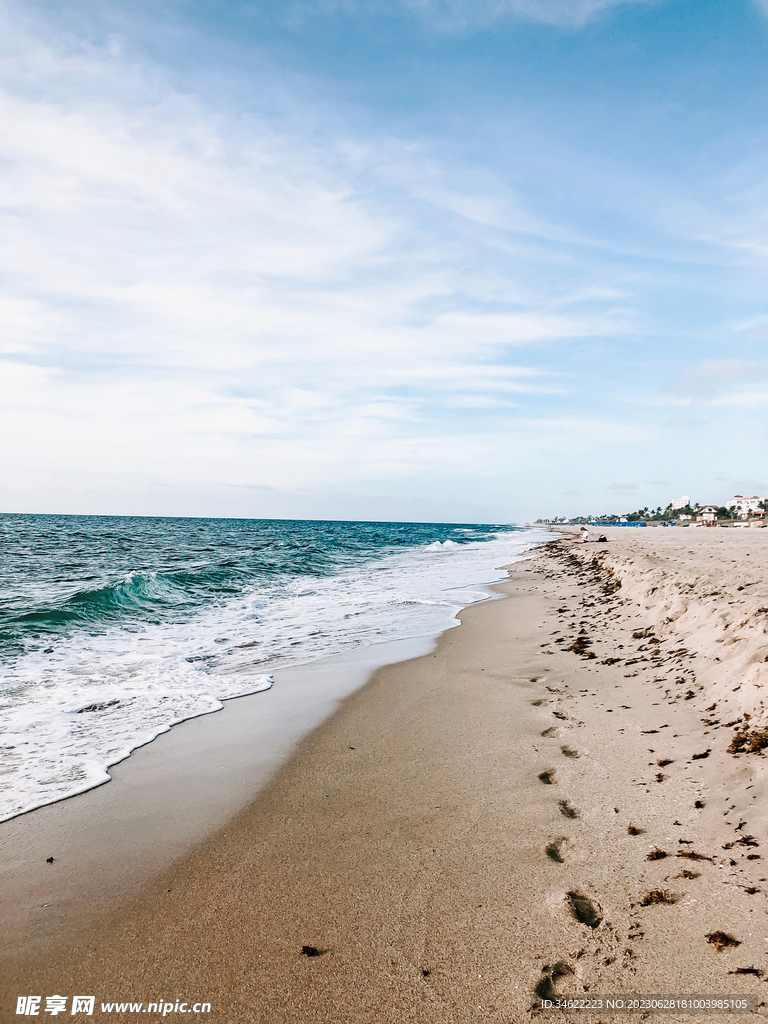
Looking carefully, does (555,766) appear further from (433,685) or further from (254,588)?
(254,588)

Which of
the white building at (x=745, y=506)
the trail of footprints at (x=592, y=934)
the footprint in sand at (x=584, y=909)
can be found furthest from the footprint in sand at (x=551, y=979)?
the white building at (x=745, y=506)

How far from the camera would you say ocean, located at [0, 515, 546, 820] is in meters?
5.22

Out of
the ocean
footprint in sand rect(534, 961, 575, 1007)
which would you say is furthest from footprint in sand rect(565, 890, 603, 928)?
the ocean

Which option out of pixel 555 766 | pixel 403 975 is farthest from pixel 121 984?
pixel 555 766

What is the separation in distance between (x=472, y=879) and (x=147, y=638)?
357 inches

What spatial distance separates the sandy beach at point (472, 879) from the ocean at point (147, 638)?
1.15m

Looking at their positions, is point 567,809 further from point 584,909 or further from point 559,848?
point 584,909

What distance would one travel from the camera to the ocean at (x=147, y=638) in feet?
17.1

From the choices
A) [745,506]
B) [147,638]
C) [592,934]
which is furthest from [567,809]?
[745,506]

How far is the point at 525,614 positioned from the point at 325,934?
380 inches

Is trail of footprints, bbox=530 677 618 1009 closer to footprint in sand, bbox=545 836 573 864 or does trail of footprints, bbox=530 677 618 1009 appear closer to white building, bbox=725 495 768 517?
footprint in sand, bbox=545 836 573 864

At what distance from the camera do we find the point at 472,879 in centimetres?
293

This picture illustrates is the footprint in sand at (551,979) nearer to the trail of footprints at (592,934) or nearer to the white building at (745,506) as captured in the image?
the trail of footprints at (592,934)

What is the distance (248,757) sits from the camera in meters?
4.82
